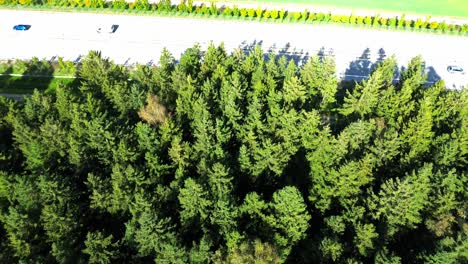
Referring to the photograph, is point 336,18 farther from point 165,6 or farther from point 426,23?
point 165,6

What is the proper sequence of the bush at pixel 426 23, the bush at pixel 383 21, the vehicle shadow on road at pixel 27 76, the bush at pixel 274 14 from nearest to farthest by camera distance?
the vehicle shadow on road at pixel 27 76, the bush at pixel 383 21, the bush at pixel 426 23, the bush at pixel 274 14

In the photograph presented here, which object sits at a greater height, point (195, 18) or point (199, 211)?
point (195, 18)

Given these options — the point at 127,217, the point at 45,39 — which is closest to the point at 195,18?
the point at 45,39

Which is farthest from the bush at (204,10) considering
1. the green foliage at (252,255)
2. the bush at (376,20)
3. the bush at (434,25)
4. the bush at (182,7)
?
the green foliage at (252,255)

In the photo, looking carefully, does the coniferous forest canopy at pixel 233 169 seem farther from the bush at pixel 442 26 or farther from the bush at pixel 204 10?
the bush at pixel 442 26

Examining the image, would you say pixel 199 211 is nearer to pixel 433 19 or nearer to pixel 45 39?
pixel 45 39

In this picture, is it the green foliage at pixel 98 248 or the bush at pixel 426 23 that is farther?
the bush at pixel 426 23
